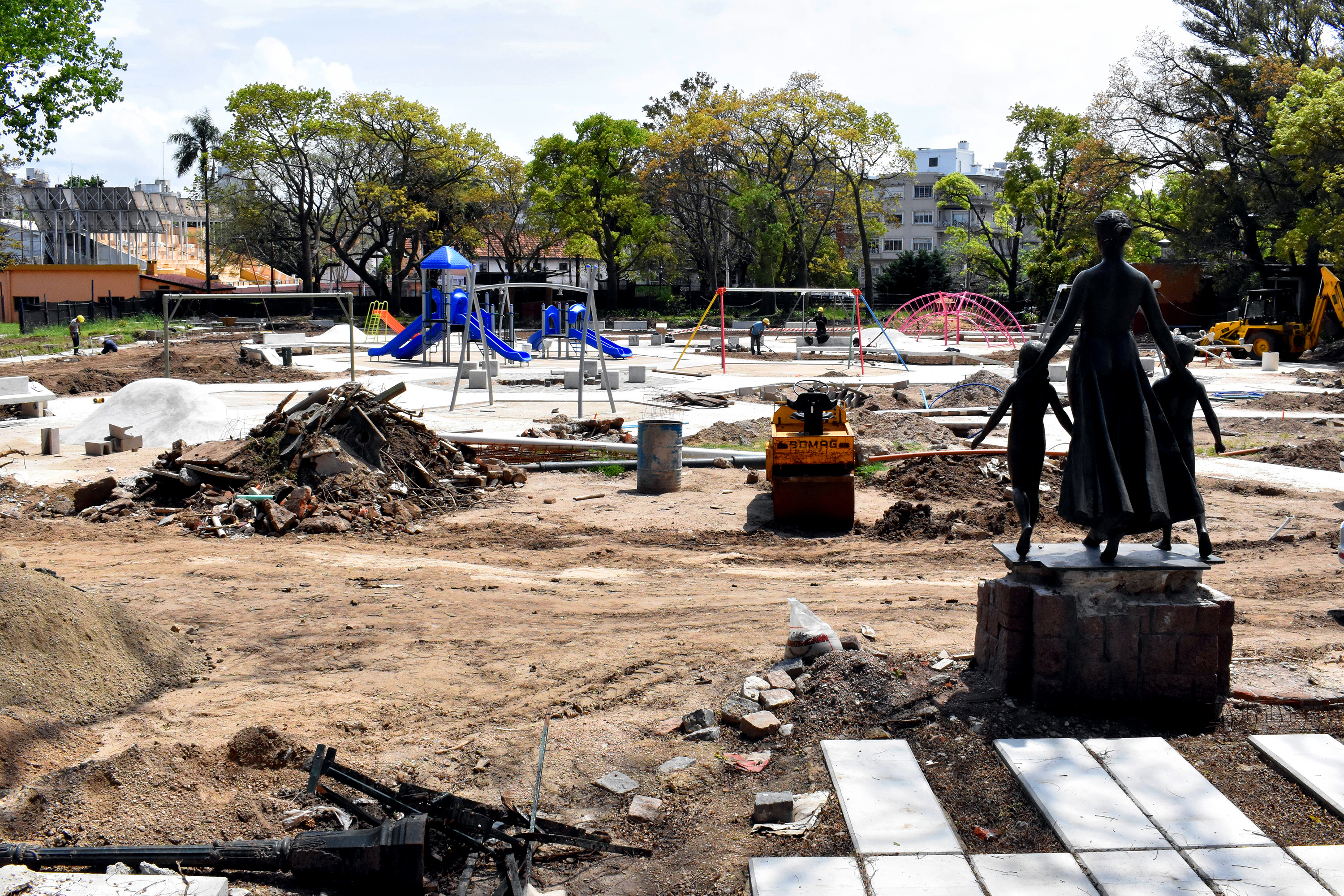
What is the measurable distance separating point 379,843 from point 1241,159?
47.9m

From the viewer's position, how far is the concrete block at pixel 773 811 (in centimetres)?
421

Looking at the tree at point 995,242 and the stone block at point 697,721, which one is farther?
the tree at point 995,242

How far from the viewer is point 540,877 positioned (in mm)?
4012

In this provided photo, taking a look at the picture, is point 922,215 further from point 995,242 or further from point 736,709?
point 736,709

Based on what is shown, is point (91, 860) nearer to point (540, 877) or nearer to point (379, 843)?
point (379, 843)

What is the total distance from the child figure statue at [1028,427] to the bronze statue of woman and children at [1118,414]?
1 centimetres

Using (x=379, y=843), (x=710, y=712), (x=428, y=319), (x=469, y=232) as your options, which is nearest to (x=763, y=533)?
(x=710, y=712)

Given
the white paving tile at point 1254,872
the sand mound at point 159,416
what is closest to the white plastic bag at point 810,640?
the white paving tile at point 1254,872

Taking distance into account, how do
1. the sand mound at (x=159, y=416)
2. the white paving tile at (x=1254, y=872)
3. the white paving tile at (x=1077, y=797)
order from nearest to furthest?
the white paving tile at (x=1254, y=872) < the white paving tile at (x=1077, y=797) < the sand mound at (x=159, y=416)

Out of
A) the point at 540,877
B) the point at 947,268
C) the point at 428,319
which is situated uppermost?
the point at 947,268

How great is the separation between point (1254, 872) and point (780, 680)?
7.82 ft

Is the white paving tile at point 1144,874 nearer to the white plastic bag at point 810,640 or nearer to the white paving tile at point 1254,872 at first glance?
the white paving tile at point 1254,872

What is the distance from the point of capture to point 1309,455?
14.2 meters

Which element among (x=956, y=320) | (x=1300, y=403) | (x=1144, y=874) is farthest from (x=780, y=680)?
(x=956, y=320)
